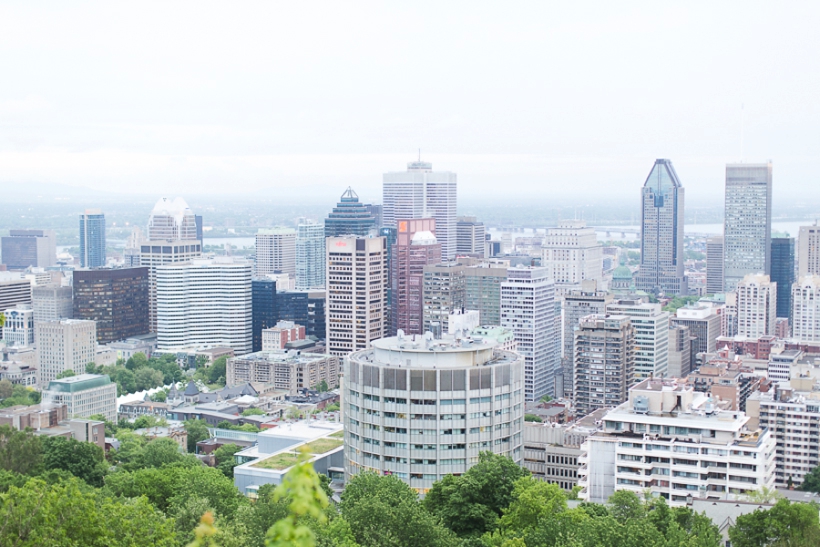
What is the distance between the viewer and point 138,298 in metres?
98.2

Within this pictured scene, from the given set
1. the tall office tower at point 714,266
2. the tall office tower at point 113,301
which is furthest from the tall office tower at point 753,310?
the tall office tower at point 113,301

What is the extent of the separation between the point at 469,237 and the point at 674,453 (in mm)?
106757

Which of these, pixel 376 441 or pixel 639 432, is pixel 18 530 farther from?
pixel 639 432

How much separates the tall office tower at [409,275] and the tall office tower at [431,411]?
5562 centimetres

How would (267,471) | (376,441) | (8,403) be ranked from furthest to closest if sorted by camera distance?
(8,403)
(267,471)
(376,441)

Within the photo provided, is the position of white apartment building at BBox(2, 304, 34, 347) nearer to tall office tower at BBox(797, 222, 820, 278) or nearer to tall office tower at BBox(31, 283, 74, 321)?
tall office tower at BBox(31, 283, 74, 321)

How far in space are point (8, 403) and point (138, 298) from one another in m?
37.4

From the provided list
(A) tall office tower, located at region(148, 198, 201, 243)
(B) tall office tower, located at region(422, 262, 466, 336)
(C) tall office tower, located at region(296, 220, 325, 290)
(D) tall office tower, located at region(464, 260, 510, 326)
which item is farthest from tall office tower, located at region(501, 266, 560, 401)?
(C) tall office tower, located at region(296, 220, 325, 290)

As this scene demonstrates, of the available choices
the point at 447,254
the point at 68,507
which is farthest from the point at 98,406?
the point at 447,254

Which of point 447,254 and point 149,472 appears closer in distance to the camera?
point 149,472

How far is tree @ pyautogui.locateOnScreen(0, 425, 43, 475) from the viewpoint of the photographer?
33.4 meters

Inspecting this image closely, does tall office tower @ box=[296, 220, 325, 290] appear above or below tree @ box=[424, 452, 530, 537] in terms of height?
above

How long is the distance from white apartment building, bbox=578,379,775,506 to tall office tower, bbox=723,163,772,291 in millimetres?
88214

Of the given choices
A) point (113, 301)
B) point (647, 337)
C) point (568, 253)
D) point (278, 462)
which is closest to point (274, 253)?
point (568, 253)
